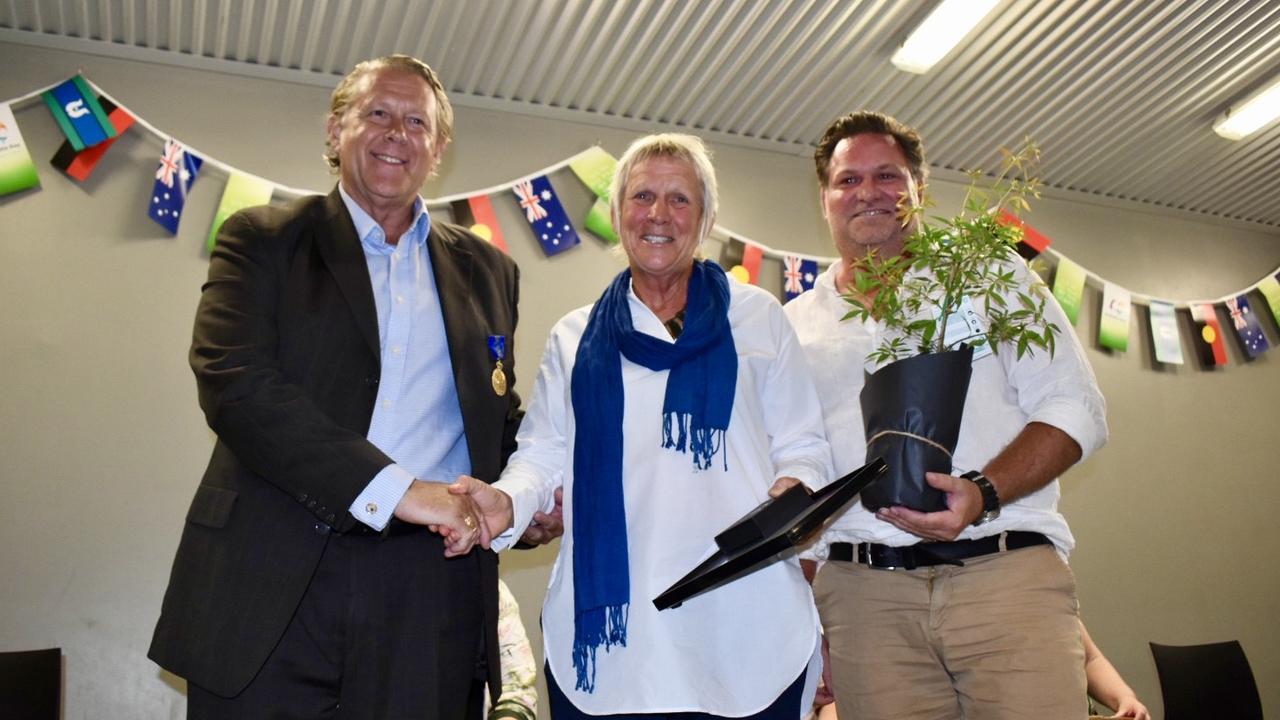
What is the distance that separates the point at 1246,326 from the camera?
621cm

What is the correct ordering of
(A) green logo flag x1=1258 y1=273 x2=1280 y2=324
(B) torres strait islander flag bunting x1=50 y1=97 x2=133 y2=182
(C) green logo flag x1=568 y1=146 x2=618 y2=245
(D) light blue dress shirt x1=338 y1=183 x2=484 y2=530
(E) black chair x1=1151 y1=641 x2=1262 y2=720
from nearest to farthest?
(D) light blue dress shirt x1=338 y1=183 x2=484 y2=530 < (B) torres strait islander flag bunting x1=50 y1=97 x2=133 y2=182 < (E) black chair x1=1151 y1=641 x2=1262 y2=720 < (C) green logo flag x1=568 y1=146 x2=618 y2=245 < (A) green logo flag x1=1258 y1=273 x2=1280 y2=324

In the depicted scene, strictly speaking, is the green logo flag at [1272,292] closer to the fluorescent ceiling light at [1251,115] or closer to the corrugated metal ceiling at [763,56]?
the corrugated metal ceiling at [763,56]

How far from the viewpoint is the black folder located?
1515 mm

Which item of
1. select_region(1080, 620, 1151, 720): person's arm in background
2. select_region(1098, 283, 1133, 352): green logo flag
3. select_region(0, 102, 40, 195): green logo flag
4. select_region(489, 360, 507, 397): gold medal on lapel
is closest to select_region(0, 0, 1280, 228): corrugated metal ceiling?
select_region(0, 102, 40, 195): green logo flag

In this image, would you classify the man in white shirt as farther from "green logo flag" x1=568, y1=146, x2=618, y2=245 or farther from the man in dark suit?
"green logo flag" x1=568, y1=146, x2=618, y2=245

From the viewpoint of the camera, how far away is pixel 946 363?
68.2 inches

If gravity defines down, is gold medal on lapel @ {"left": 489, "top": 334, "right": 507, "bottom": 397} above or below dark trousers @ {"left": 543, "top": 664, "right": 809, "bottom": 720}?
above

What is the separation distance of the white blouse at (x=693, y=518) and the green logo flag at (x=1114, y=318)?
4.43m

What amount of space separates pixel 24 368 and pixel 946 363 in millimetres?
3441

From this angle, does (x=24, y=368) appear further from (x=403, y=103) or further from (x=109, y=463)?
(x=403, y=103)

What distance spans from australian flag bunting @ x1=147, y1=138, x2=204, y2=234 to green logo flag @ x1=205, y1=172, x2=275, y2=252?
139 mm

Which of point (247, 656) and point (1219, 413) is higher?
point (1219, 413)

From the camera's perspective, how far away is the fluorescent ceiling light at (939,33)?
3.94m

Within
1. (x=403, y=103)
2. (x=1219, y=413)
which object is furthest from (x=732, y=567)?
(x=1219, y=413)
